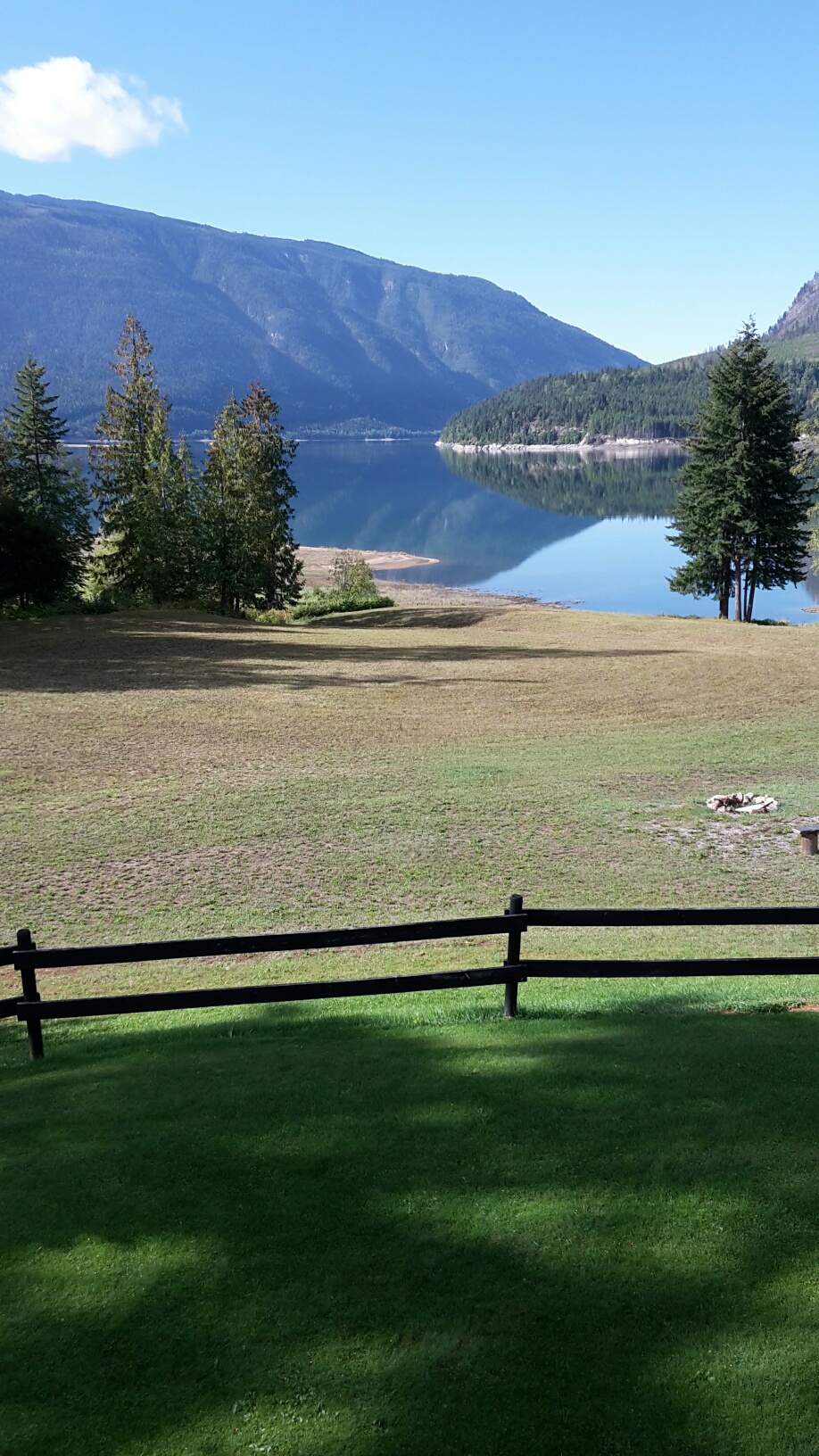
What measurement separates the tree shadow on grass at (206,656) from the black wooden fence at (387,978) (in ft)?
71.7

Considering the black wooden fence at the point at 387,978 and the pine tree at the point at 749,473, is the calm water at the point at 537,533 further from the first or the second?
the black wooden fence at the point at 387,978

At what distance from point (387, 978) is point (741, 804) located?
1173 cm

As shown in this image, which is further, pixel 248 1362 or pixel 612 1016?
pixel 612 1016

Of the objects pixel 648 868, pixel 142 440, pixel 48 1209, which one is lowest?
pixel 648 868

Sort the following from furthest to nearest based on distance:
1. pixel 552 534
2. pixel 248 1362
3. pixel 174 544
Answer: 1. pixel 552 534
2. pixel 174 544
3. pixel 248 1362

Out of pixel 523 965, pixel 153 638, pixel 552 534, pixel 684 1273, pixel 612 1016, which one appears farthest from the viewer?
pixel 552 534

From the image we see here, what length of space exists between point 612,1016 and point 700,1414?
4.93 meters

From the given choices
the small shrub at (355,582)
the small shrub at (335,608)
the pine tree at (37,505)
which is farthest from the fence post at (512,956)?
the small shrub at (355,582)

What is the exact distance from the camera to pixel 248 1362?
445 cm

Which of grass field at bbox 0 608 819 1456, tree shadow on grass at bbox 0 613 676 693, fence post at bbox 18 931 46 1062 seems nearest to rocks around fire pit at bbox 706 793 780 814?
grass field at bbox 0 608 819 1456

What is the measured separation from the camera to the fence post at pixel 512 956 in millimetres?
7969

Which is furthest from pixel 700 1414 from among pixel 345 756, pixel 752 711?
pixel 752 711

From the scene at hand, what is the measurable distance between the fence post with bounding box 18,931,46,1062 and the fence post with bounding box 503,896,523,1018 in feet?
11.8

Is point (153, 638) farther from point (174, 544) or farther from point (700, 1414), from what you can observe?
point (700, 1414)
